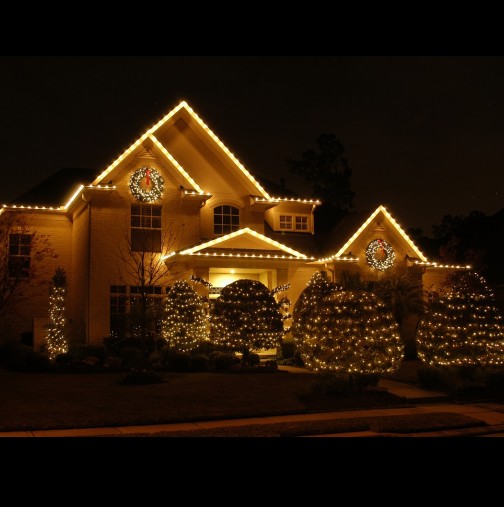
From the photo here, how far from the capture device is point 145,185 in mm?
24766

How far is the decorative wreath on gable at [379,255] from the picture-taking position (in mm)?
28297

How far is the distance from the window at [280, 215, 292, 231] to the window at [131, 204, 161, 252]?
262 inches

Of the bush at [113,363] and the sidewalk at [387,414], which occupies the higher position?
the bush at [113,363]

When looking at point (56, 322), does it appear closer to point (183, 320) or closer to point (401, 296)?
point (183, 320)

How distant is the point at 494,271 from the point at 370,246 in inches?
587

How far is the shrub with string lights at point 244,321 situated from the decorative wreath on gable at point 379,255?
9348 mm

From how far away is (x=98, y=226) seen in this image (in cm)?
2412

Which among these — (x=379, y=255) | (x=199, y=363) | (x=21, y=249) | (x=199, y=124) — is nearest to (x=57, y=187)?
(x=21, y=249)

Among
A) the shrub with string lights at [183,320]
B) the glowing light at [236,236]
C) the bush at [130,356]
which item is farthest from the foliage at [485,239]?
the bush at [130,356]

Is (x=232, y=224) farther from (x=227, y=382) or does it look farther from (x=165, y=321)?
(x=227, y=382)

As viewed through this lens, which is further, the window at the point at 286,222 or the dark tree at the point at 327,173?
the dark tree at the point at 327,173

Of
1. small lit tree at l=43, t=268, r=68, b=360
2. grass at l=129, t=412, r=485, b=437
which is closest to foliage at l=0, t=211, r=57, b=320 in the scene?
small lit tree at l=43, t=268, r=68, b=360

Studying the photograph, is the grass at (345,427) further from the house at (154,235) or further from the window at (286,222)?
the window at (286,222)

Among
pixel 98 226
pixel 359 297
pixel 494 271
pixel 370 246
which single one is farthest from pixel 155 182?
pixel 494 271
